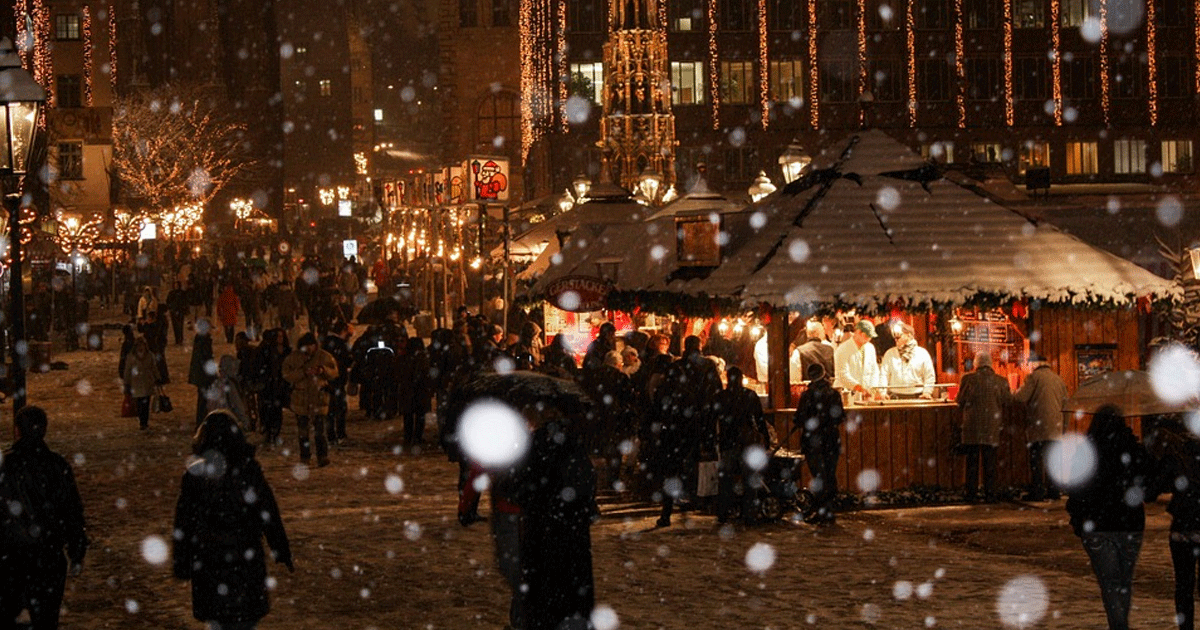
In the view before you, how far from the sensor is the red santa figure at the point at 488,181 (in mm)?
28000

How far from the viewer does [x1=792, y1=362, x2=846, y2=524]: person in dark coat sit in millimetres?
15898

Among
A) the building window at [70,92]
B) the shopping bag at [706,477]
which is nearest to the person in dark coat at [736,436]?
the shopping bag at [706,477]

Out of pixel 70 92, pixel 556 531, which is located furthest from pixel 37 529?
pixel 70 92

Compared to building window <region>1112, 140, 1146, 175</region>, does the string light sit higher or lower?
higher

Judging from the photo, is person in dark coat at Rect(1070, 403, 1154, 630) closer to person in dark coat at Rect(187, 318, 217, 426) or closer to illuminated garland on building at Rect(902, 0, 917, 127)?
person in dark coat at Rect(187, 318, 217, 426)

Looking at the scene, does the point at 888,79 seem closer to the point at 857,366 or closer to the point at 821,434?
the point at 857,366

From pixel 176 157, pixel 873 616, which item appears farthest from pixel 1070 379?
pixel 176 157

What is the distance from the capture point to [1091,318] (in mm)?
18141

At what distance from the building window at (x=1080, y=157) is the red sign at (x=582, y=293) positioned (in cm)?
4607

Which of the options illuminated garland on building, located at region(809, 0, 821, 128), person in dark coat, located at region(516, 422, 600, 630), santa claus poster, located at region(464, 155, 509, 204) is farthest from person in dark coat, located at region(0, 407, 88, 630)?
illuminated garland on building, located at region(809, 0, 821, 128)

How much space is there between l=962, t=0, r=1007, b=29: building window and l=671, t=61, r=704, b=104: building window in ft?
34.2

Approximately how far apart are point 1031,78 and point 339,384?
47642 millimetres

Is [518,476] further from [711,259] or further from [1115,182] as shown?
[1115,182]

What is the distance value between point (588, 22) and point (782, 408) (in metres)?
48.7
